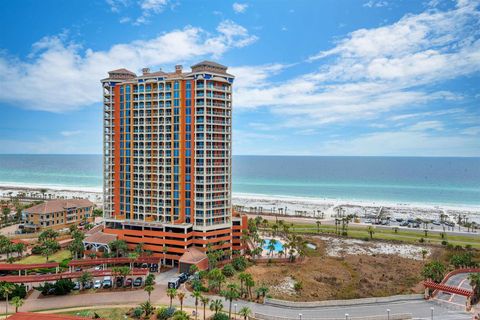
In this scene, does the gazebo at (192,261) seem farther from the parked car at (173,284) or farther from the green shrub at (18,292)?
the green shrub at (18,292)

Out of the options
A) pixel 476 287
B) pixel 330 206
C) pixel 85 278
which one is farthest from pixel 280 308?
pixel 330 206

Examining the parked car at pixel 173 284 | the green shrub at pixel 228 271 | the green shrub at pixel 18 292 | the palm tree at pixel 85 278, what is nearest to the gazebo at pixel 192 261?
the green shrub at pixel 228 271

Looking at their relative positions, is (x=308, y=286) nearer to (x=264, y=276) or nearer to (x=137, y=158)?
(x=264, y=276)

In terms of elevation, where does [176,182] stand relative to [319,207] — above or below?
above

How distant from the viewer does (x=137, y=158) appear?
7238 cm

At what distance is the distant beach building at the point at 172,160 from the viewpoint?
67188 mm

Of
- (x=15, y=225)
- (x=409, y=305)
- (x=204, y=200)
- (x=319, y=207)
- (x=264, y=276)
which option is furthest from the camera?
(x=319, y=207)

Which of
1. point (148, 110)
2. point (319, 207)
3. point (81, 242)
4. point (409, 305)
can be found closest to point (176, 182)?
point (148, 110)

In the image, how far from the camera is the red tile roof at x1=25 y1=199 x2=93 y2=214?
9031 cm

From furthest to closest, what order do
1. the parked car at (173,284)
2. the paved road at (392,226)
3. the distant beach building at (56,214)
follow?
the paved road at (392,226), the distant beach building at (56,214), the parked car at (173,284)

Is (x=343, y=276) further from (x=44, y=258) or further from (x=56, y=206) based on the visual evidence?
(x=56, y=206)

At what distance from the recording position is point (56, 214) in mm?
93000

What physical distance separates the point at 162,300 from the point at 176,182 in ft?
86.7

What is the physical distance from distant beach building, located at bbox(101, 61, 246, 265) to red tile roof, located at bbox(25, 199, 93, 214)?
2919 centimetres
